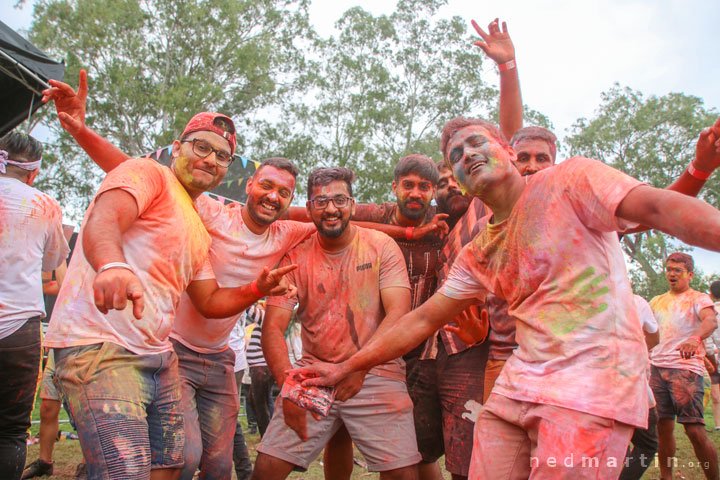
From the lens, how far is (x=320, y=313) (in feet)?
12.1

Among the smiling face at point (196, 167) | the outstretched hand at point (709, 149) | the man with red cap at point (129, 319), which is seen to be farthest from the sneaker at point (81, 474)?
the outstretched hand at point (709, 149)

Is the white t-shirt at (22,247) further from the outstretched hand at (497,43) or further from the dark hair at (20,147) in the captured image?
the outstretched hand at (497,43)

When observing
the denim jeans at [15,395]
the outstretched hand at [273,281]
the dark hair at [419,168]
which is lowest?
the denim jeans at [15,395]

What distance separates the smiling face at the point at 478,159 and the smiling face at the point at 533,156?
92 cm

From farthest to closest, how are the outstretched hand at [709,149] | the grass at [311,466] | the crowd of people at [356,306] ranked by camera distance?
the grass at [311,466] < the outstretched hand at [709,149] < the crowd of people at [356,306]

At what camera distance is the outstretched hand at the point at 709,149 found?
2.23 m

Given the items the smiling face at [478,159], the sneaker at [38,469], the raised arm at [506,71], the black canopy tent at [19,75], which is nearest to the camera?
the smiling face at [478,159]

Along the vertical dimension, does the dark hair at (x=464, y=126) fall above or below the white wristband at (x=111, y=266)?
above

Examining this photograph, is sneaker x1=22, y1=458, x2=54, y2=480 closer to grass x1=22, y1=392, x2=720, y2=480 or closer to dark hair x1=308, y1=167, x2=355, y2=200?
grass x1=22, y1=392, x2=720, y2=480

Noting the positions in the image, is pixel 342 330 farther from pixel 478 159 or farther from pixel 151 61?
pixel 151 61

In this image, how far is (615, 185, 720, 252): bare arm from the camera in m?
1.57

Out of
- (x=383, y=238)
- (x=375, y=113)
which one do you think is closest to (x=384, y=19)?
(x=375, y=113)

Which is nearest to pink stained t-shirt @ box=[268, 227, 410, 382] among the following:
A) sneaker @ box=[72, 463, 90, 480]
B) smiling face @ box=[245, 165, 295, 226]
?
smiling face @ box=[245, 165, 295, 226]

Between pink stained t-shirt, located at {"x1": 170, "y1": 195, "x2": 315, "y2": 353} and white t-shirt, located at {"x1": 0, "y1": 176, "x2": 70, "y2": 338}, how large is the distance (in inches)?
43.0
